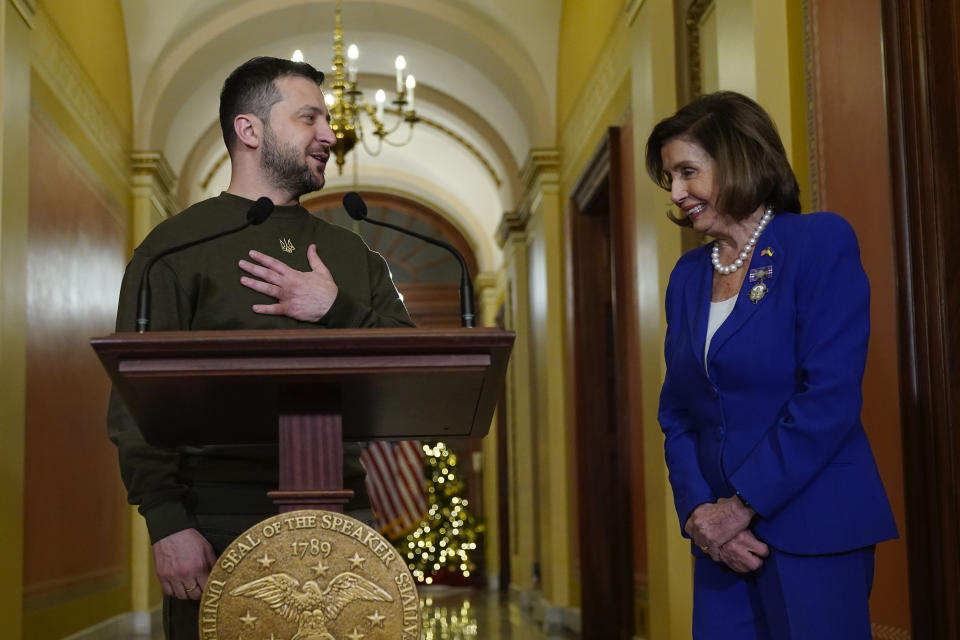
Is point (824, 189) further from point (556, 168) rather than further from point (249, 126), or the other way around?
point (556, 168)

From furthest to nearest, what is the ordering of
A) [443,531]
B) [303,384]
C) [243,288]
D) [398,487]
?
1. [443,531]
2. [398,487]
3. [243,288]
4. [303,384]

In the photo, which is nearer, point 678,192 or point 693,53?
point 678,192

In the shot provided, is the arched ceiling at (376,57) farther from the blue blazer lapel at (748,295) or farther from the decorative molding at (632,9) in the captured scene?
the blue blazer lapel at (748,295)

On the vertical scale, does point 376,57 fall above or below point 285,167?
above

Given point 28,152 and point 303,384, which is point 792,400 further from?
point 28,152

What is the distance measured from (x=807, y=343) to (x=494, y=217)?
38.8ft

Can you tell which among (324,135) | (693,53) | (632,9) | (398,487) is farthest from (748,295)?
(398,487)

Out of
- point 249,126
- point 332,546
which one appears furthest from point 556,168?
point 332,546

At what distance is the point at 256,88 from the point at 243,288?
407 millimetres

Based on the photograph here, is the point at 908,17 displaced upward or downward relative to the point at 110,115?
downward

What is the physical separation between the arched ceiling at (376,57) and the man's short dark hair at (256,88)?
6894 millimetres

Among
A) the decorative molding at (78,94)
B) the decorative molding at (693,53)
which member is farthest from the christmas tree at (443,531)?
the decorative molding at (693,53)

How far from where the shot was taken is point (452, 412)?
1931 millimetres

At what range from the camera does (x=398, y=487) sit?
1380 cm
